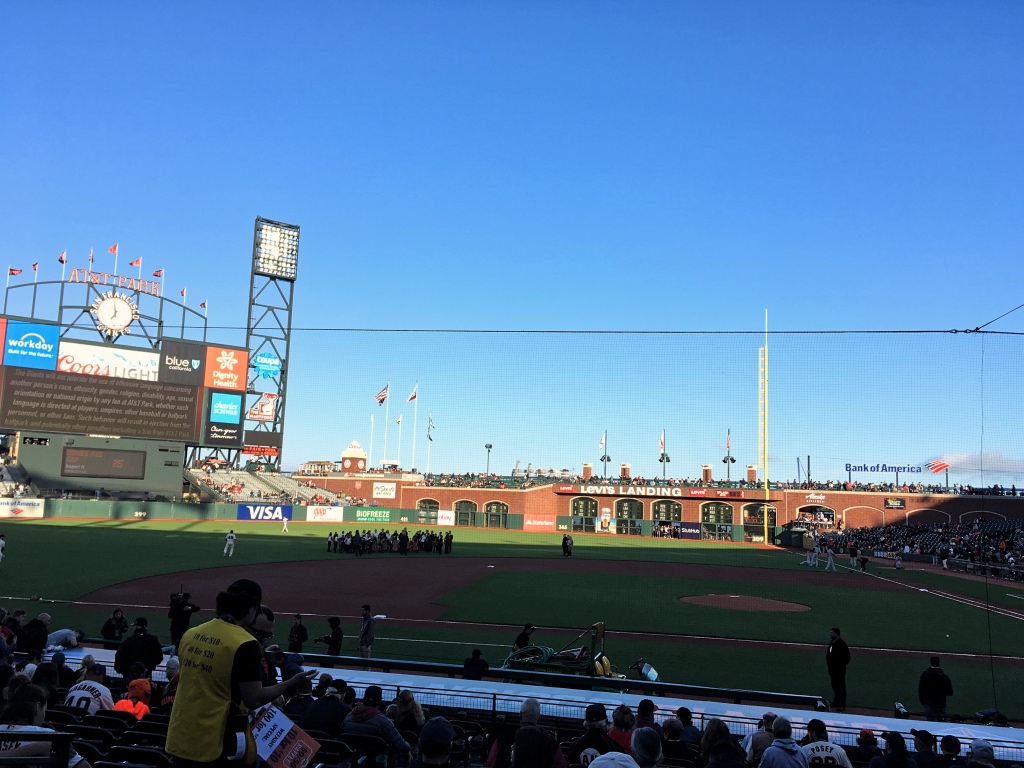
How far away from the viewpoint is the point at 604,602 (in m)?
24.6

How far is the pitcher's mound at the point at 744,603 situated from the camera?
24.5 m

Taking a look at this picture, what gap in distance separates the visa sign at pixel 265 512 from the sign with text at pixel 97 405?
669 cm

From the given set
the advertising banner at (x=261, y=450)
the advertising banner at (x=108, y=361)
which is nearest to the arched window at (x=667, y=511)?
the advertising banner at (x=261, y=450)

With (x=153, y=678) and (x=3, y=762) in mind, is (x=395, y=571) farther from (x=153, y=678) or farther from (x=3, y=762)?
(x=3, y=762)

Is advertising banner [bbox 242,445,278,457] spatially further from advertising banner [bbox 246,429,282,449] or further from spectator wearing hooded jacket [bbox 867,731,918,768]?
spectator wearing hooded jacket [bbox 867,731,918,768]

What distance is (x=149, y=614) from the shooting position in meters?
19.0

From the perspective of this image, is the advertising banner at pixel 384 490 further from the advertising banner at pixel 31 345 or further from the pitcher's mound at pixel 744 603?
the pitcher's mound at pixel 744 603

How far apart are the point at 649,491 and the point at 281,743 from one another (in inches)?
2651

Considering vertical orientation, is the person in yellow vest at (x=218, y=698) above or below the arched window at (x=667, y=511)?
above

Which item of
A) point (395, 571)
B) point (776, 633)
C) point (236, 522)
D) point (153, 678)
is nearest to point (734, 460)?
point (236, 522)

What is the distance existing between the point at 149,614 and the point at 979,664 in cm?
2008

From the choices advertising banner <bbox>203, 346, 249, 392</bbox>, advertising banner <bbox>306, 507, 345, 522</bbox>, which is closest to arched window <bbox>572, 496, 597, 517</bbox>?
advertising banner <bbox>306, 507, 345, 522</bbox>

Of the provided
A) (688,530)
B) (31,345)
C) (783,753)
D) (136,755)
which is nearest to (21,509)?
(31,345)

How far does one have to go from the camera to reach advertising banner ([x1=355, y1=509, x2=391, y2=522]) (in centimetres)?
6338
